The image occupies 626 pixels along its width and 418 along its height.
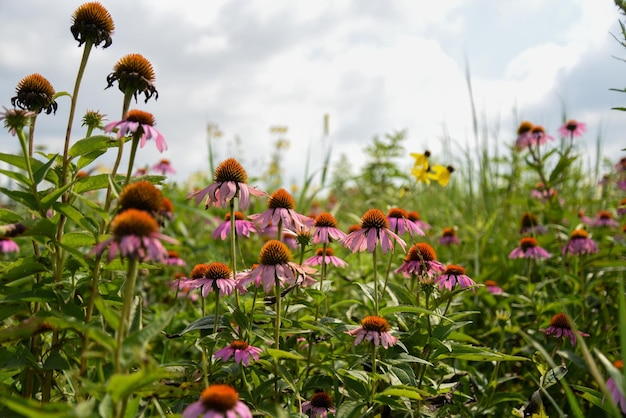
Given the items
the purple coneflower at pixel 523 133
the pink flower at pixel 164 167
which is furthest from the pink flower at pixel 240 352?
the pink flower at pixel 164 167

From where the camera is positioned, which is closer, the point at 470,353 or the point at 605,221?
the point at 470,353

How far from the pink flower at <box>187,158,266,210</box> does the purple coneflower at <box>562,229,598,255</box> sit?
6.76 feet

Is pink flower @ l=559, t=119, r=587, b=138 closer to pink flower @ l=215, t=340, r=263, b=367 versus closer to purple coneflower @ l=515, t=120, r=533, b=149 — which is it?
purple coneflower @ l=515, t=120, r=533, b=149

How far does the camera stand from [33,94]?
1585 millimetres

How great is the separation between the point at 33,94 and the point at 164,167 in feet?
12.3

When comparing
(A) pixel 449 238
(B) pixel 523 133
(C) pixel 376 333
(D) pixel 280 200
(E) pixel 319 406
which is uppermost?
(B) pixel 523 133

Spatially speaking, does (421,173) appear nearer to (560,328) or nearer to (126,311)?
(560,328)

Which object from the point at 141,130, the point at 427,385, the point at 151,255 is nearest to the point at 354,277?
the point at 427,385

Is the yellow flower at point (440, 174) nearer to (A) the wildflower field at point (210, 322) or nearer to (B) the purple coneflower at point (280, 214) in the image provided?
(A) the wildflower field at point (210, 322)

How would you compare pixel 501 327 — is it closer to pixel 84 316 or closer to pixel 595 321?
pixel 595 321

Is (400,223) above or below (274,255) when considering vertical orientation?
above

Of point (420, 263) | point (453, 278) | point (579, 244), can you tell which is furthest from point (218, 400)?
point (579, 244)

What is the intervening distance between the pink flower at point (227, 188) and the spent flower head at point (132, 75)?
0.34 m

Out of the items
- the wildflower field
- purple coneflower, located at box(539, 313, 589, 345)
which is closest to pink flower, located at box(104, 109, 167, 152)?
the wildflower field
